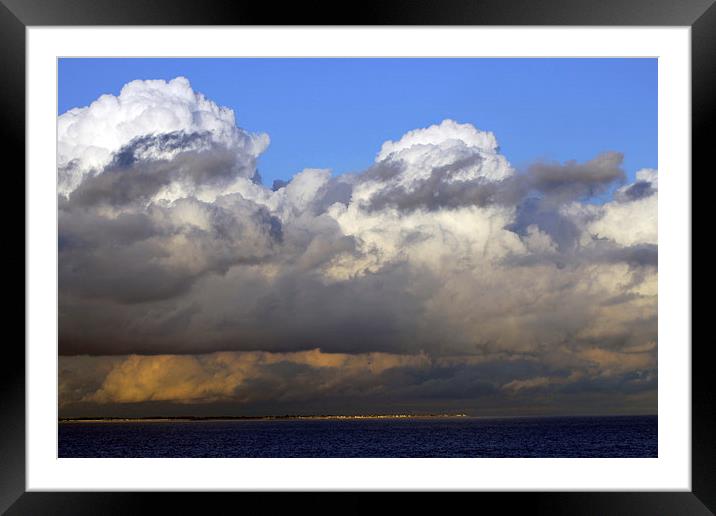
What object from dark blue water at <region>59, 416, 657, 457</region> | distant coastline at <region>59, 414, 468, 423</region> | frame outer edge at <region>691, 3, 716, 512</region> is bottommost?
dark blue water at <region>59, 416, 657, 457</region>

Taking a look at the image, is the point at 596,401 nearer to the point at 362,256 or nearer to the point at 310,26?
the point at 362,256

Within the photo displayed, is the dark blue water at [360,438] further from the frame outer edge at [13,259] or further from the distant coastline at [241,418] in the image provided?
the frame outer edge at [13,259]

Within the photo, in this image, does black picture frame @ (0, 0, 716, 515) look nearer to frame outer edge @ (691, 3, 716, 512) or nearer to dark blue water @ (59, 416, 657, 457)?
frame outer edge @ (691, 3, 716, 512)

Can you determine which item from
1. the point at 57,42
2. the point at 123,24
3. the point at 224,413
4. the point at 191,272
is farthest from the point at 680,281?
the point at 224,413

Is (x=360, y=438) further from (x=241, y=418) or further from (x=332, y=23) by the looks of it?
(x=332, y=23)

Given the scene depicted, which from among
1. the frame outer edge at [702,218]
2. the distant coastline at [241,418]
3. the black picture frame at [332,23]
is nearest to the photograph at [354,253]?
the distant coastline at [241,418]

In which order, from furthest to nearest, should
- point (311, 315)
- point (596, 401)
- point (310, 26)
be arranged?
point (596, 401), point (311, 315), point (310, 26)

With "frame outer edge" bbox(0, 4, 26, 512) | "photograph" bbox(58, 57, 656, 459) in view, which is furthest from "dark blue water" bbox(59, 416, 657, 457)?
"frame outer edge" bbox(0, 4, 26, 512)
